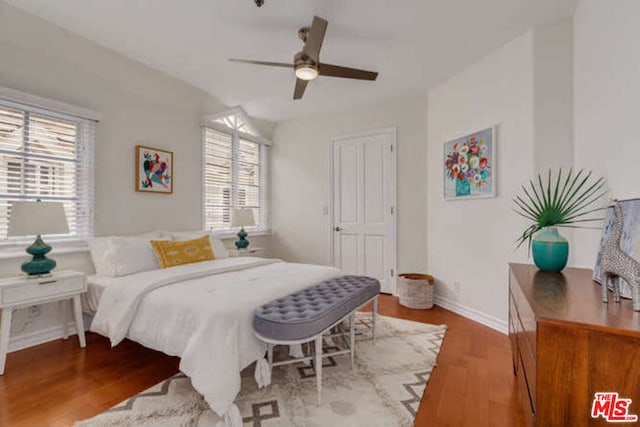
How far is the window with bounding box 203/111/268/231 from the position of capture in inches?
167

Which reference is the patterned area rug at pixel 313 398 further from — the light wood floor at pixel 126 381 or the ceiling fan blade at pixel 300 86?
Answer: the ceiling fan blade at pixel 300 86

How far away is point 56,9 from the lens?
2301mm

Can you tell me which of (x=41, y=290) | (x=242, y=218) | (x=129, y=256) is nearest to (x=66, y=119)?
(x=129, y=256)

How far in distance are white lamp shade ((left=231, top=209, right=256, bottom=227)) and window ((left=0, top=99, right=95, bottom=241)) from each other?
1542mm

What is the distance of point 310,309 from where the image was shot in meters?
1.88

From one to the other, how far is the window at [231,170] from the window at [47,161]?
4.57 feet

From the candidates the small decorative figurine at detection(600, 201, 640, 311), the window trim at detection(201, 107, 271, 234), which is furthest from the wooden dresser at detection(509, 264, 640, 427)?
the window trim at detection(201, 107, 271, 234)

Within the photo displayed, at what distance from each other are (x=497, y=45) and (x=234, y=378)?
3.48m

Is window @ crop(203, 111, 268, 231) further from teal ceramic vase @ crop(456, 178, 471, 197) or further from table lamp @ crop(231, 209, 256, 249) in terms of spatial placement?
teal ceramic vase @ crop(456, 178, 471, 197)

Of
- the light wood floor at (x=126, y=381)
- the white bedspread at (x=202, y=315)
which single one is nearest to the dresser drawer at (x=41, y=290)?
the white bedspread at (x=202, y=315)

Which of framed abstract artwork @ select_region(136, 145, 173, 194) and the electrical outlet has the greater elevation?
framed abstract artwork @ select_region(136, 145, 173, 194)

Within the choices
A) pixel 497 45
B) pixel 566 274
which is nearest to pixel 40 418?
pixel 566 274

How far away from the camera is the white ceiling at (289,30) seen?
90.6 inches

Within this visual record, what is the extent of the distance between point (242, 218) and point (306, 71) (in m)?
2.27
